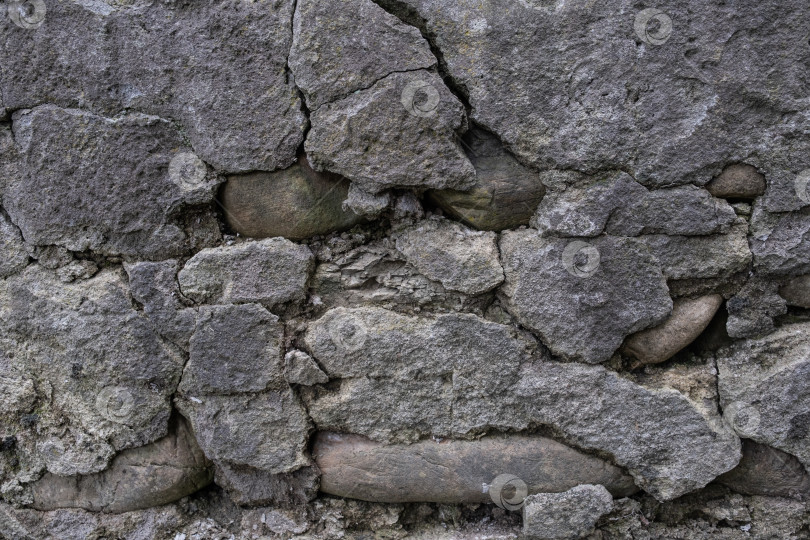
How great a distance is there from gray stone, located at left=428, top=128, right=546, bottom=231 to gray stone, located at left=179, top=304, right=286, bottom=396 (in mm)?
646

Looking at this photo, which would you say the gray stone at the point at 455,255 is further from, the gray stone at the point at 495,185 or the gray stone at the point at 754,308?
the gray stone at the point at 754,308

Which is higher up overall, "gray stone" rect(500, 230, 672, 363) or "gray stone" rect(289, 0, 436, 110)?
"gray stone" rect(289, 0, 436, 110)

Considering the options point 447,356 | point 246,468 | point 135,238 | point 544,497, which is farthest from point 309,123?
point 544,497

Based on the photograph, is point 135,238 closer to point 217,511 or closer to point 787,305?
Answer: point 217,511

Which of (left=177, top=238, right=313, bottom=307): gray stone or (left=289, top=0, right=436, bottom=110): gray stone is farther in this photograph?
(left=177, top=238, right=313, bottom=307): gray stone

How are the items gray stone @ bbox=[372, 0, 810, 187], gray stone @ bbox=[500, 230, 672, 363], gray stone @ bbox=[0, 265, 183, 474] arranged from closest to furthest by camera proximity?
gray stone @ bbox=[372, 0, 810, 187] → gray stone @ bbox=[500, 230, 672, 363] → gray stone @ bbox=[0, 265, 183, 474]

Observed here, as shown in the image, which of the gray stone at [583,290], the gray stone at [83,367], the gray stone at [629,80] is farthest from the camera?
the gray stone at [83,367]

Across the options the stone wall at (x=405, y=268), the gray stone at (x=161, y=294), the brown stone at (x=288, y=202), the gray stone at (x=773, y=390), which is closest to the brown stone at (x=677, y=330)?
the stone wall at (x=405, y=268)

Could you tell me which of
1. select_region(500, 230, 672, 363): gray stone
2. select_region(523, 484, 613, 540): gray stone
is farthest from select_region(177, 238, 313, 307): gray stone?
select_region(523, 484, 613, 540): gray stone

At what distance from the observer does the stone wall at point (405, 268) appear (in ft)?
4.87

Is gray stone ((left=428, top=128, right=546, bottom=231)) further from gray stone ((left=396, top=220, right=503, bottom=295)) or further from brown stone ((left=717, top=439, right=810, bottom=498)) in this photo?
brown stone ((left=717, top=439, right=810, bottom=498))

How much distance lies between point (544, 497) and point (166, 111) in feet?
5.02

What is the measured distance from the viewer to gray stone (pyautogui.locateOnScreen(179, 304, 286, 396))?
1.64 meters

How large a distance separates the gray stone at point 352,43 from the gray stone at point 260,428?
92 centimetres
